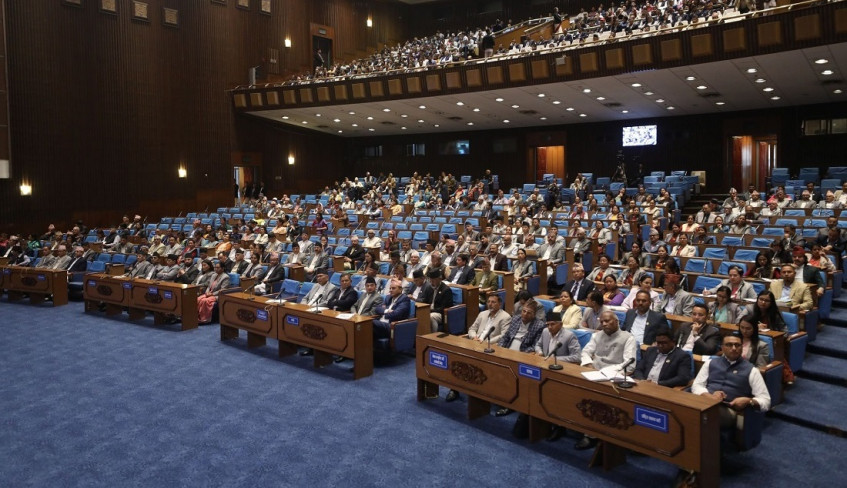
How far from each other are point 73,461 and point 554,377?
3.34 meters

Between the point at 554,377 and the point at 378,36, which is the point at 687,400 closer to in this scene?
the point at 554,377

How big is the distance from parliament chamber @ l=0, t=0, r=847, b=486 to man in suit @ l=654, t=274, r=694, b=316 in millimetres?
26

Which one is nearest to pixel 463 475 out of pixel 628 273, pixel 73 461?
pixel 73 461

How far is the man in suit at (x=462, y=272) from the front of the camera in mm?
7965

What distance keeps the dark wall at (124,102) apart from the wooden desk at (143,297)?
781 cm

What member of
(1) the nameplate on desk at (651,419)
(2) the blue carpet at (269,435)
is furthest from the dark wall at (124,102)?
(1) the nameplate on desk at (651,419)

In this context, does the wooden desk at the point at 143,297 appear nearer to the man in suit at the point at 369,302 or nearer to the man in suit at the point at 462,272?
the man in suit at the point at 369,302

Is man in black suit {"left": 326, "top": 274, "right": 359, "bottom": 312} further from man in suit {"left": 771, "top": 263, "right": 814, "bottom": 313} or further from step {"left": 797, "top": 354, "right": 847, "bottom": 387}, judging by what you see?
step {"left": 797, "top": 354, "right": 847, "bottom": 387}

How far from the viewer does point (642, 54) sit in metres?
12.0

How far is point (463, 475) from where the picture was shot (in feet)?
12.8

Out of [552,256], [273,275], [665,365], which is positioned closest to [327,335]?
[665,365]

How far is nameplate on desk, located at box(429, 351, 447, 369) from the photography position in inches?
199

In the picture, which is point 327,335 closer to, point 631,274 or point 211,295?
point 211,295

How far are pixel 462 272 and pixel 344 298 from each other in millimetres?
1730
